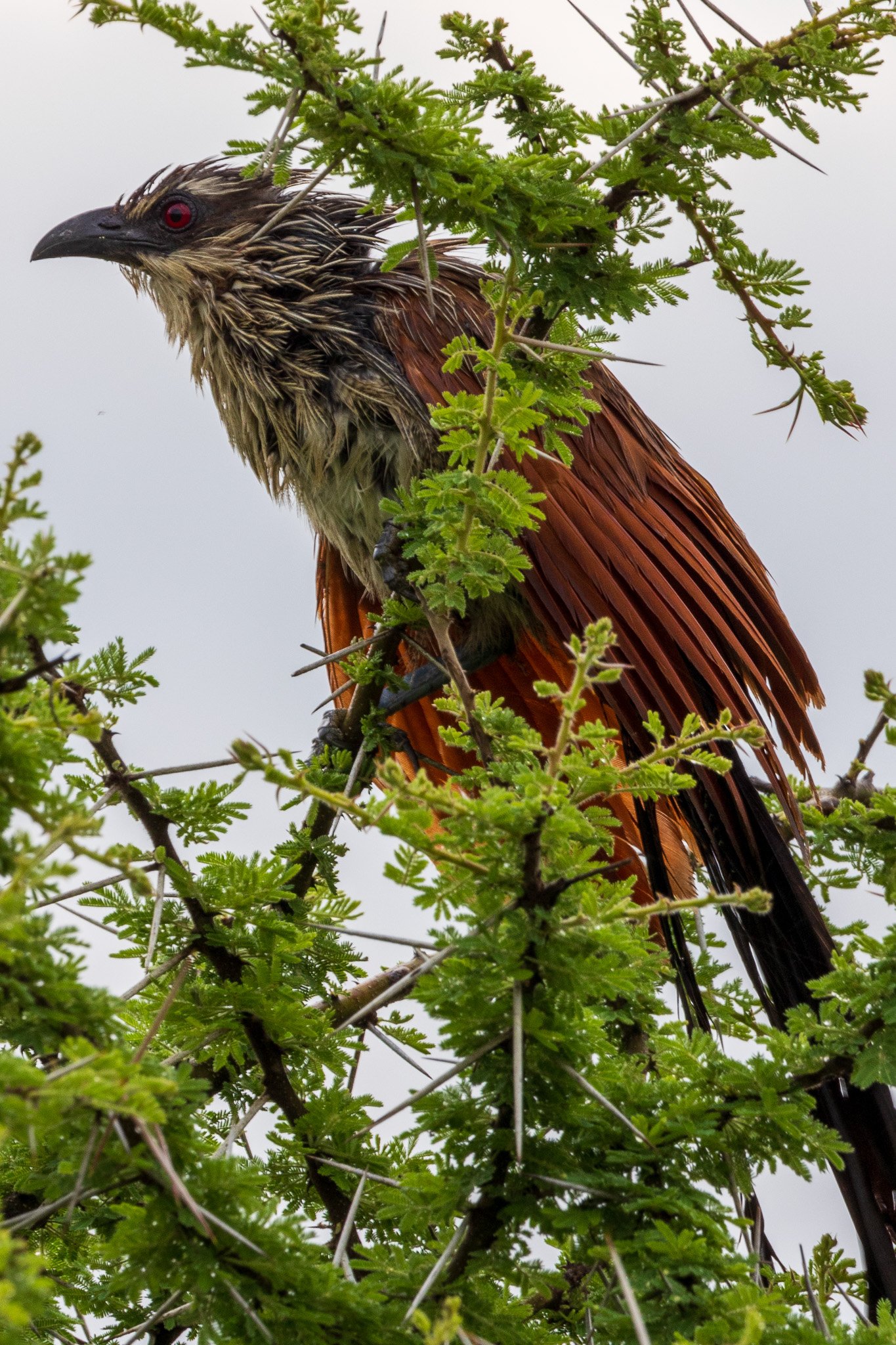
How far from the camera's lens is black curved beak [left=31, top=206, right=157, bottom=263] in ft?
15.0

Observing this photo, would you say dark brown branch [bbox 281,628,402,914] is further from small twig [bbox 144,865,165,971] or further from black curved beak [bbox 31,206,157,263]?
black curved beak [bbox 31,206,157,263]

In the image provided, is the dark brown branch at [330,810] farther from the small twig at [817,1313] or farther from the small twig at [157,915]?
the small twig at [817,1313]

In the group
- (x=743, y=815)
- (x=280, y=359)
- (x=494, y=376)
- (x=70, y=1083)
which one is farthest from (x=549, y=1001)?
(x=280, y=359)

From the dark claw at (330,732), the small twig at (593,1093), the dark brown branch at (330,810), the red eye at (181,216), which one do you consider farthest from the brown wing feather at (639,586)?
the small twig at (593,1093)

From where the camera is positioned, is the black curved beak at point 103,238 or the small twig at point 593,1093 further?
the black curved beak at point 103,238

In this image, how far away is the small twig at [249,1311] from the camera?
5.10 feet

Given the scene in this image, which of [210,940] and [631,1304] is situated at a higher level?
[210,940]

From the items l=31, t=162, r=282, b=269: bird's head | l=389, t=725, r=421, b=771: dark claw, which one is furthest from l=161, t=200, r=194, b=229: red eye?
l=389, t=725, r=421, b=771: dark claw

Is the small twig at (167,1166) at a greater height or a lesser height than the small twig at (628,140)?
lesser

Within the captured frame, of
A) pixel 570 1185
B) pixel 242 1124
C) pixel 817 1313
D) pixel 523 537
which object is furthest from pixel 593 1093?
pixel 523 537

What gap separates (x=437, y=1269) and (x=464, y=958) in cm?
36

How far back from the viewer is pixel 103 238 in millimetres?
4586

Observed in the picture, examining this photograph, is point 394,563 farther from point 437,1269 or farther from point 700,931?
point 437,1269

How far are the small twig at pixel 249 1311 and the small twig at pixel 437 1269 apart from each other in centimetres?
16
